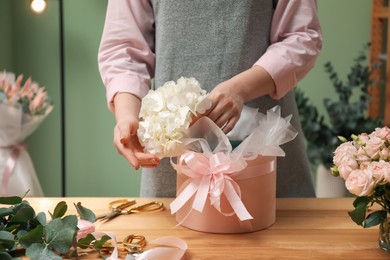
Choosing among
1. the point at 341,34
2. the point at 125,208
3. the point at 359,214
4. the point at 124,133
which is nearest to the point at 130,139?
the point at 124,133

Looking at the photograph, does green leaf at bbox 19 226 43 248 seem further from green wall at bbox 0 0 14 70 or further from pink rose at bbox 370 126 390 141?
green wall at bbox 0 0 14 70

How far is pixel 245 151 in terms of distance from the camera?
1.15 metres

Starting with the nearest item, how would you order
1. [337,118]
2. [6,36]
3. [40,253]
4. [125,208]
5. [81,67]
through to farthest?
[40,253] < [125,208] < [337,118] < [6,36] < [81,67]

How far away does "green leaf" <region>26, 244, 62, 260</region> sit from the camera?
97cm

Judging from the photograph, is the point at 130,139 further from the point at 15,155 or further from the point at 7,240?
the point at 15,155

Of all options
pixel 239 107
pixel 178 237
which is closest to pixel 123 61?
pixel 239 107

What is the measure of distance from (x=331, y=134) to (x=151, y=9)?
1436 millimetres

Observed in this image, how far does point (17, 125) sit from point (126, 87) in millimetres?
1138

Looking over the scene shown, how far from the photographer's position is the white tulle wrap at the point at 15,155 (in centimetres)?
237

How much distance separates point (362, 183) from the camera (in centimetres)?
100

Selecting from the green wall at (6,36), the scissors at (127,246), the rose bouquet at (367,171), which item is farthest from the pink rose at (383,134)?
the green wall at (6,36)

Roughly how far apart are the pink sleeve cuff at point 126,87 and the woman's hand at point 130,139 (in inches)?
2.0

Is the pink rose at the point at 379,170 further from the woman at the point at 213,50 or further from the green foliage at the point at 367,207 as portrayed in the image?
the woman at the point at 213,50

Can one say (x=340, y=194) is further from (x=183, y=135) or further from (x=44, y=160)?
(x=183, y=135)
